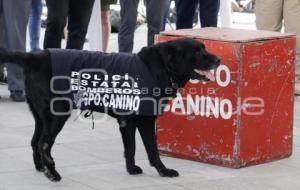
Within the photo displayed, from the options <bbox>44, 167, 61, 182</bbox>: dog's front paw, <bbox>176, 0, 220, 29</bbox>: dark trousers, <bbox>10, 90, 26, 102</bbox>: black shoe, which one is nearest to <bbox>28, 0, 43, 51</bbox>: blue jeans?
<bbox>176, 0, 220, 29</bbox>: dark trousers

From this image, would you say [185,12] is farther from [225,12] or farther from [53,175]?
[53,175]

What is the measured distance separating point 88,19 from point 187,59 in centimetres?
242

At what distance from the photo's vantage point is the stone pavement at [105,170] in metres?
4.74

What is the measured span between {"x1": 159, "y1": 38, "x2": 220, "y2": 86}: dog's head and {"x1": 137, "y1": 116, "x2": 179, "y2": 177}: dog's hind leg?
368mm

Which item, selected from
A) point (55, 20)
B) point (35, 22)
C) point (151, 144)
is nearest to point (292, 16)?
point (55, 20)

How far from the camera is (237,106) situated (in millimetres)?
5031

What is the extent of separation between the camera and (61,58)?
15.4 ft

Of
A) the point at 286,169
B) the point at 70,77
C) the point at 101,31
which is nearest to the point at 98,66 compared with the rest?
the point at 70,77

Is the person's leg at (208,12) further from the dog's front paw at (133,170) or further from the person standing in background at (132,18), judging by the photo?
the dog's front paw at (133,170)

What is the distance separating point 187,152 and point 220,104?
19.4 inches

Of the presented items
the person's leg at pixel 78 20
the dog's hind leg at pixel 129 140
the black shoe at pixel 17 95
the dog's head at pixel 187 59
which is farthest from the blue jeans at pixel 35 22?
the dog's head at pixel 187 59

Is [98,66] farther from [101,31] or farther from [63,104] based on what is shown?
[101,31]

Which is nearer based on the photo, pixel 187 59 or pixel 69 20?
pixel 187 59

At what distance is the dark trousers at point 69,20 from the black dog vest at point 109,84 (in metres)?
2.03
